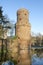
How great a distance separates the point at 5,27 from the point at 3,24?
278 mm

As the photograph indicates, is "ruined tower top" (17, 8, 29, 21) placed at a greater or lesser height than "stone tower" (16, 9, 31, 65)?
greater

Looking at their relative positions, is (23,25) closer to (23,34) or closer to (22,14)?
(23,34)

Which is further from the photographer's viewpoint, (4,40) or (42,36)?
(42,36)

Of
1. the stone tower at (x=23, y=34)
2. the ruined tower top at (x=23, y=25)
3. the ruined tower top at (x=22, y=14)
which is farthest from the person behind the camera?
the ruined tower top at (x=22, y=14)

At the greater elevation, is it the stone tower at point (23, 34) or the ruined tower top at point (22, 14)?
the ruined tower top at point (22, 14)

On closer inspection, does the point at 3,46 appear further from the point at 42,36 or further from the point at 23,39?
the point at 42,36

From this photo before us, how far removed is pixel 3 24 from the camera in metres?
9.52

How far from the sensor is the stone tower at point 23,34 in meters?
7.41

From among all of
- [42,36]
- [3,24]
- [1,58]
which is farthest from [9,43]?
[42,36]

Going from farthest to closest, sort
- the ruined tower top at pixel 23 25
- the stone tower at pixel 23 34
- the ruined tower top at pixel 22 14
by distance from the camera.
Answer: the ruined tower top at pixel 22 14 → the ruined tower top at pixel 23 25 → the stone tower at pixel 23 34

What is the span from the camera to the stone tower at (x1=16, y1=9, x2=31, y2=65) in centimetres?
741

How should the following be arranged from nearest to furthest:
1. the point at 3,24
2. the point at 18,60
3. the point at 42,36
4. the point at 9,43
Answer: the point at 18,60 → the point at 9,43 → the point at 3,24 → the point at 42,36

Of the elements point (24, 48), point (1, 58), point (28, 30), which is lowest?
point (1, 58)

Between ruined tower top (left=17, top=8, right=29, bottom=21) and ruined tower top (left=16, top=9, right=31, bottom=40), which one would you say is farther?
ruined tower top (left=17, top=8, right=29, bottom=21)
